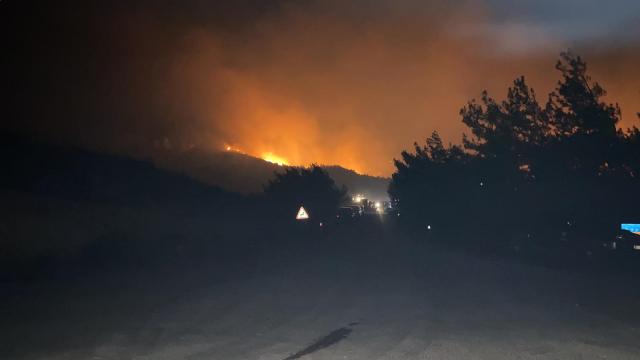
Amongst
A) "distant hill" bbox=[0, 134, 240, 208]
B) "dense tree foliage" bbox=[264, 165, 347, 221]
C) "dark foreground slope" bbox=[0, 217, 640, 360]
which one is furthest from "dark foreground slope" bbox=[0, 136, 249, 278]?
"dense tree foliage" bbox=[264, 165, 347, 221]

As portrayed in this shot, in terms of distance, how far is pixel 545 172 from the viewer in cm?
3080

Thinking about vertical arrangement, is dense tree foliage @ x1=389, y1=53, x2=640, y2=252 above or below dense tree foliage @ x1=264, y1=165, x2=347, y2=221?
below

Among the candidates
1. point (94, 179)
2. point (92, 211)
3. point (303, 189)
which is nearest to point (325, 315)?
point (92, 211)

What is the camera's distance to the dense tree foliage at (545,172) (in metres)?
27.8

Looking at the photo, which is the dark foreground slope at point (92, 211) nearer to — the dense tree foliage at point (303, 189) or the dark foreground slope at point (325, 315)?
the dark foreground slope at point (325, 315)

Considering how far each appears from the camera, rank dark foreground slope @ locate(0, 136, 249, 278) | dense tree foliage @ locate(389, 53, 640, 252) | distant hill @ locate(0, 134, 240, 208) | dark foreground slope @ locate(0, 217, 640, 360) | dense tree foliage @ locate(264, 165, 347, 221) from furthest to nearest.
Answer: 1. dense tree foliage @ locate(264, 165, 347, 221)
2. distant hill @ locate(0, 134, 240, 208)
3. dense tree foliage @ locate(389, 53, 640, 252)
4. dark foreground slope @ locate(0, 136, 249, 278)
5. dark foreground slope @ locate(0, 217, 640, 360)

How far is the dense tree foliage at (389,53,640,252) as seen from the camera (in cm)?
2775

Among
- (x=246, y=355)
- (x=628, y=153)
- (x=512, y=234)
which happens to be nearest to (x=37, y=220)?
(x=246, y=355)

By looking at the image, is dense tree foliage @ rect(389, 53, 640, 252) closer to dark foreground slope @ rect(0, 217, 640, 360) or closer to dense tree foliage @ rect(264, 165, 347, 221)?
dark foreground slope @ rect(0, 217, 640, 360)

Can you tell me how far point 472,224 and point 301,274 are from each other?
741 inches

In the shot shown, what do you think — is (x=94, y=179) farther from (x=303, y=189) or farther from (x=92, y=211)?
(x=303, y=189)

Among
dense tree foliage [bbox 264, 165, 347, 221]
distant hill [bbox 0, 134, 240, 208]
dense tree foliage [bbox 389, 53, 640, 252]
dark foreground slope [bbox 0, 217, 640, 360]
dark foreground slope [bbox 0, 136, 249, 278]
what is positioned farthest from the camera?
dense tree foliage [bbox 264, 165, 347, 221]

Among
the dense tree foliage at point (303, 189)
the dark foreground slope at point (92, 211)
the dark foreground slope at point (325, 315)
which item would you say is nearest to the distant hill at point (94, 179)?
the dark foreground slope at point (92, 211)

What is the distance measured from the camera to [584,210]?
27922 millimetres
